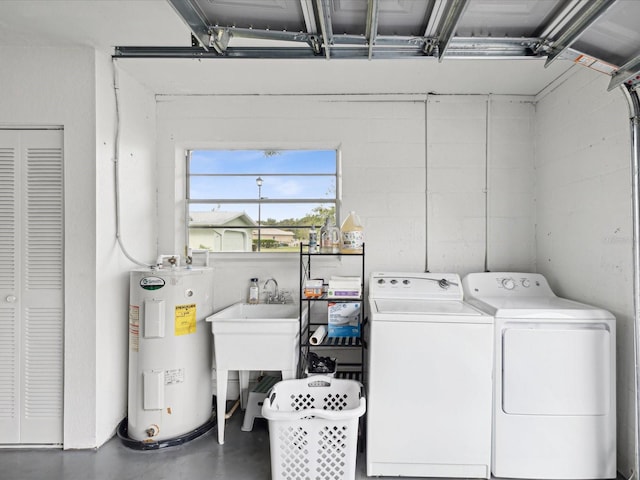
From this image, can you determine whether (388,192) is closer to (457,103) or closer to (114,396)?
(457,103)

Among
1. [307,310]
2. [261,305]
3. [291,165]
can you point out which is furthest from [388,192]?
[261,305]

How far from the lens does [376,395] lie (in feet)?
6.12

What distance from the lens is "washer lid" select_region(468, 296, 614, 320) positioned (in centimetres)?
184

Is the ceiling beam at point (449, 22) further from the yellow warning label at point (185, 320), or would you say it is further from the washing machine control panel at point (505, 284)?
the yellow warning label at point (185, 320)

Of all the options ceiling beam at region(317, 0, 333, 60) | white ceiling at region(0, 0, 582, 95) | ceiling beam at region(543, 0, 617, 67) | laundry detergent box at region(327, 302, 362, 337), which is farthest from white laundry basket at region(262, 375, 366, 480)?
white ceiling at region(0, 0, 582, 95)

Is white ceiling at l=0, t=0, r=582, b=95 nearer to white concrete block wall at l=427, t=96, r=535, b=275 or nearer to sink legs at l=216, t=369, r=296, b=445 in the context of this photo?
white concrete block wall at l=427, t=96, r=535, b=275

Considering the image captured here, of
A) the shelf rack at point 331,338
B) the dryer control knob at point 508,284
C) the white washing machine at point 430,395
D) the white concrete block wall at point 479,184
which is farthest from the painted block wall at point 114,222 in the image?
the dryer control knob at point 508,284

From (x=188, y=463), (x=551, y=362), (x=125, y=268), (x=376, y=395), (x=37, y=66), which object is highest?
(x=37, y=66)

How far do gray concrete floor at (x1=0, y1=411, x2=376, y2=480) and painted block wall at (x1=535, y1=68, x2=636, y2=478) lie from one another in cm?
170

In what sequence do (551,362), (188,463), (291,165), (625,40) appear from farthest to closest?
1. (291,165)
2. (188,463)
3. (551,362)
4. (625,40)

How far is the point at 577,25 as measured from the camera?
1249 mm

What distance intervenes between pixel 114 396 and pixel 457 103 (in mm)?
3253

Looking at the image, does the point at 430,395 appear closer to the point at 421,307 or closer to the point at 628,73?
the point at 421,307

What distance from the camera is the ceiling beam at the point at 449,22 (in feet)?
3.86
